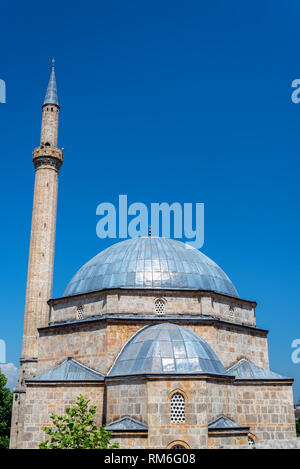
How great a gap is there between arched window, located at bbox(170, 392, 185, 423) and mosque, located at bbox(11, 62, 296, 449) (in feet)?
0.08

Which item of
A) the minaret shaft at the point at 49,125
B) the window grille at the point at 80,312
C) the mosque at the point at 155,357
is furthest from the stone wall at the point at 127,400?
the minaret shaft at the point at 49,125

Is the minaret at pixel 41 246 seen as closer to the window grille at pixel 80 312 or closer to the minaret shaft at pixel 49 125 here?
the minaret shaft at pixel 49 125

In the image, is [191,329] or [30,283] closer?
[191,329]

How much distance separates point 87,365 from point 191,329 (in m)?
3.50

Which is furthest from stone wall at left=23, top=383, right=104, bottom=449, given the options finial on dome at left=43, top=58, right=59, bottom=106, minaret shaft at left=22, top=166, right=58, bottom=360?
finial on dome at left=43, top=58, right=59, bottom=106

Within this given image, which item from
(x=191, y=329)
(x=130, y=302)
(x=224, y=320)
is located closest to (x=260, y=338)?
(x=224, y=320)

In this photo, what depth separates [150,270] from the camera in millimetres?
17219

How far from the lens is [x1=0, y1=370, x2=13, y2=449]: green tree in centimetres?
2189

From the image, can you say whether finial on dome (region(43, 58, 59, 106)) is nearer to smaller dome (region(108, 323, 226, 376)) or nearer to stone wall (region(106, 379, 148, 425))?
smaller dome (region(108, 323, 226, 376))

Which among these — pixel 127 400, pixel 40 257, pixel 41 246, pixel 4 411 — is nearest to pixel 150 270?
pixel 127 400

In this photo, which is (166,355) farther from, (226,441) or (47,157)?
(47,157)

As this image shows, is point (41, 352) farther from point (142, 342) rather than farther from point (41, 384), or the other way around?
point (142, 342)

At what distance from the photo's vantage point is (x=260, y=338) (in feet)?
57.9
